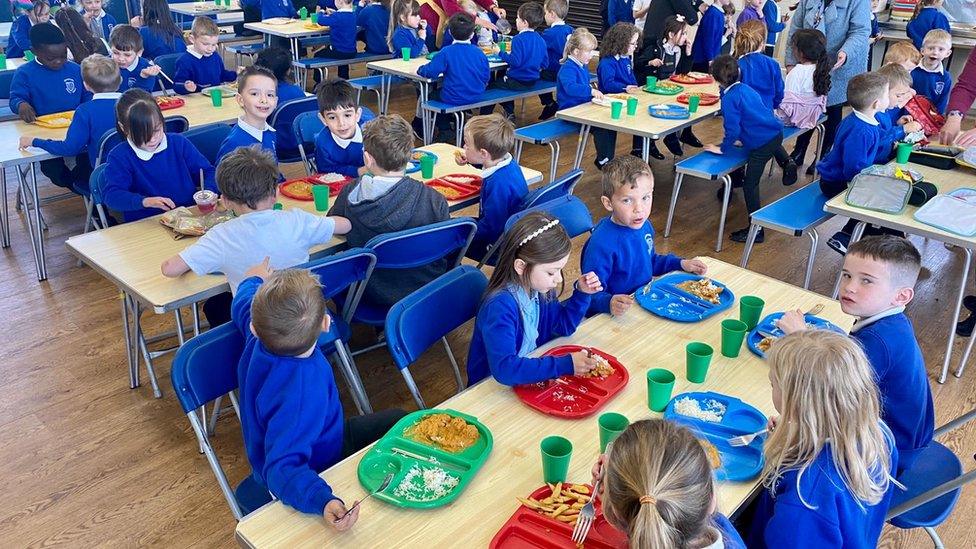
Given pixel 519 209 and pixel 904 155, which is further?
pixel 904 155

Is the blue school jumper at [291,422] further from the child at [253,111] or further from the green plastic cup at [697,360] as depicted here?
the child at [253,111]

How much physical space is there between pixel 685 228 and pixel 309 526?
425 cm

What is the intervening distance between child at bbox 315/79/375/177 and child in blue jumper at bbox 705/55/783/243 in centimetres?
240

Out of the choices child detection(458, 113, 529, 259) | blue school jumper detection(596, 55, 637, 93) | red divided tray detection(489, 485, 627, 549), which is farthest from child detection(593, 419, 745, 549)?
blue school jumper detection(596, 55, 637, 93)

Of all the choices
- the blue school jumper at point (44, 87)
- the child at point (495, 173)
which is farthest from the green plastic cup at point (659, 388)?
the blue school jumper at point (44, 87)

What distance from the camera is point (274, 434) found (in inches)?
69.5

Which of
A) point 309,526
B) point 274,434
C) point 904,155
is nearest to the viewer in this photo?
point 309,526

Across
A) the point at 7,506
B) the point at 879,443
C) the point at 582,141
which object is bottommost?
the point at 7,506

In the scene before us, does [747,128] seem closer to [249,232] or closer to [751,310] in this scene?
[751,310]

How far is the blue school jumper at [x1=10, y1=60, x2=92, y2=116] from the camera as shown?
4.70m

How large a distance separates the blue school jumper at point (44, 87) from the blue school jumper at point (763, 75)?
15.0ft

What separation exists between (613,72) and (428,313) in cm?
429

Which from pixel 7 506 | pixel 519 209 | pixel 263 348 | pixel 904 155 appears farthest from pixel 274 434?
pixel 904 155

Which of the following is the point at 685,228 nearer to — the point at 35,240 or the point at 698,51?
the point at 698,51
